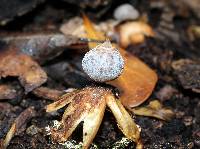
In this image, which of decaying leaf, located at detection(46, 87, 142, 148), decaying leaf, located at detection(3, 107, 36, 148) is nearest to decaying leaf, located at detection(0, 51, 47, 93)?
decaying leaf, located at detection(3, 107, 36, 148)

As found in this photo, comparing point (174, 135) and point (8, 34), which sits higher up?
point (8, 34)

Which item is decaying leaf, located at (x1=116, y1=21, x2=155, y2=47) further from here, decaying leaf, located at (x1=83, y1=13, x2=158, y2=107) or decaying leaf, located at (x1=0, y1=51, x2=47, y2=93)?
decaying leaf, located at (x1=0, y1=51, x2=47, y2=93)

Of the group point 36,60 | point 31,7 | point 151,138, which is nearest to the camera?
point 151,138

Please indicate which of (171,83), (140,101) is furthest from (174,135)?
(171,83)

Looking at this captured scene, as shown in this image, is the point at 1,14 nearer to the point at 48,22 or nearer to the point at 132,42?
the point at 48,22

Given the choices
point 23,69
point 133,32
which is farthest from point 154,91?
point 23,69

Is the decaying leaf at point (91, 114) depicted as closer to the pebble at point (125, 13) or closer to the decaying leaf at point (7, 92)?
the decaying leaf at point (7, 92)

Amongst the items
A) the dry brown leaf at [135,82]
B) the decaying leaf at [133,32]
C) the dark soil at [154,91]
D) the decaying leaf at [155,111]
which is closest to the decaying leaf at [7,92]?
the dark soil at [154,91]
